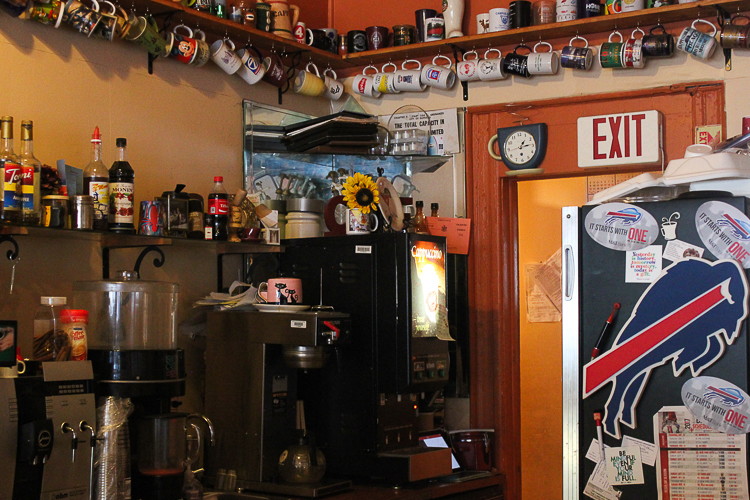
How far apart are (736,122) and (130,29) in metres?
2.50

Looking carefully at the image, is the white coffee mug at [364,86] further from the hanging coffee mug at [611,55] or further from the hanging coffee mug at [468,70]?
the hanging coffee mug at [611,55]

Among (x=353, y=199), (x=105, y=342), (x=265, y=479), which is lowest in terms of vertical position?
(x=265, y=479)

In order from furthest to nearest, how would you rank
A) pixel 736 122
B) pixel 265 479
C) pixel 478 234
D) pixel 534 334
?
1. pixel 534 334
2. pixel 478 234
3. pixel 736 122
4. pixel 265 479

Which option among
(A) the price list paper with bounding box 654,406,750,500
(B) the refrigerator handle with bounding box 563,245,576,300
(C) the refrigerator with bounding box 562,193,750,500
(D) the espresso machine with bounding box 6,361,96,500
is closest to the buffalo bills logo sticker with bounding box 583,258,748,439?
(C) the refrigerator with bounding box 562,193,750,500

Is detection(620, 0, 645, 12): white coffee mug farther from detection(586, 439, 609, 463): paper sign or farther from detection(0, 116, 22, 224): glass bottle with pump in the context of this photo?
detection(0, 116, 22, 224): glass bottle with pump

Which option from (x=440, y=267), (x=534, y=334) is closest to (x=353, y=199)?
(x=440, y=267)

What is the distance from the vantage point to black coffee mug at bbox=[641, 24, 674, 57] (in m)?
3.32

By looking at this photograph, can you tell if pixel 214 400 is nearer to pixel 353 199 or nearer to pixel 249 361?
pixel 249 361

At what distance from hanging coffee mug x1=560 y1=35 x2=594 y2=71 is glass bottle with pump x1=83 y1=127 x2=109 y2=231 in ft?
6.82

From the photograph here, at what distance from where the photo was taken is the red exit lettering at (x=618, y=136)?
3.50 m

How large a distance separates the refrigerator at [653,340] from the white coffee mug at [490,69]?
115cm

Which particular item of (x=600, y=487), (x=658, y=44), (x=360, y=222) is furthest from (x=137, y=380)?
(x=658, y=44)

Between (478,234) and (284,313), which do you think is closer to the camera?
(284,313)

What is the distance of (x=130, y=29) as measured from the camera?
→ 296cm
